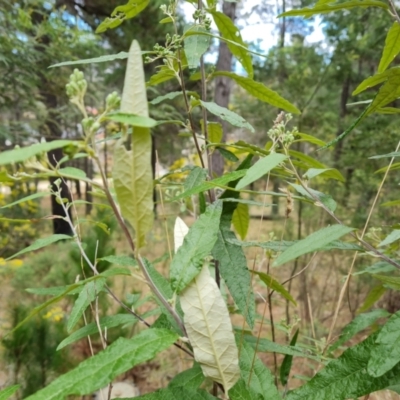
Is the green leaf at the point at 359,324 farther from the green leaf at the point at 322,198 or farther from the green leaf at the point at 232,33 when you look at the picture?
the green leaf at the point at 232,33

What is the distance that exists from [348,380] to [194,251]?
0.28 meters

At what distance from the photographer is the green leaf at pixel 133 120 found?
33cm

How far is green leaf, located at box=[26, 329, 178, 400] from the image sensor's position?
348 millimetres

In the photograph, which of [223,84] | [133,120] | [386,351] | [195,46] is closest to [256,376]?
[386,351]

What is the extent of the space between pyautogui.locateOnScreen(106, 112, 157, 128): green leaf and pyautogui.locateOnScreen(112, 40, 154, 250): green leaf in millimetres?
12

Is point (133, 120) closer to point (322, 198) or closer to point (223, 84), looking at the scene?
point (322, 198)

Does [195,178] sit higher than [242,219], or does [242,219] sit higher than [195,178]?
[195,178]

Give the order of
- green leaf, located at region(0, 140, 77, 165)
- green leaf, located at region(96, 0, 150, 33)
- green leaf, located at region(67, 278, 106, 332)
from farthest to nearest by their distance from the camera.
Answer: green leaf, located at region(96, 0, 150, 33) < green leaf, located at region(67, 278, 106, 332) < green leaf, located at region(0, 140, 77, 165)

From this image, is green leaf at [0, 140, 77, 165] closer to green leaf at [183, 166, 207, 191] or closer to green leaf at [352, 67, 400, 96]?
green leaf at [183, 166, 207, 191]

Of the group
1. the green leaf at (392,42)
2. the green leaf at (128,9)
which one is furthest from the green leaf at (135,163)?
the green leaf at (392,42)

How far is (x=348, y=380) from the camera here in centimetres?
48

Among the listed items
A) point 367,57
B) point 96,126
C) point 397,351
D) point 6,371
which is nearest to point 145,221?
point 96,126

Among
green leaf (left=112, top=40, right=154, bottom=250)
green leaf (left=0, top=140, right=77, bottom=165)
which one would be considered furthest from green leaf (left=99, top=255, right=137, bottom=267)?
green leaf (left=0, top=140, right=77, bottom=165)

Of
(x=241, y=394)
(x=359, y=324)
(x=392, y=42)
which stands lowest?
(x=359, y=324)
